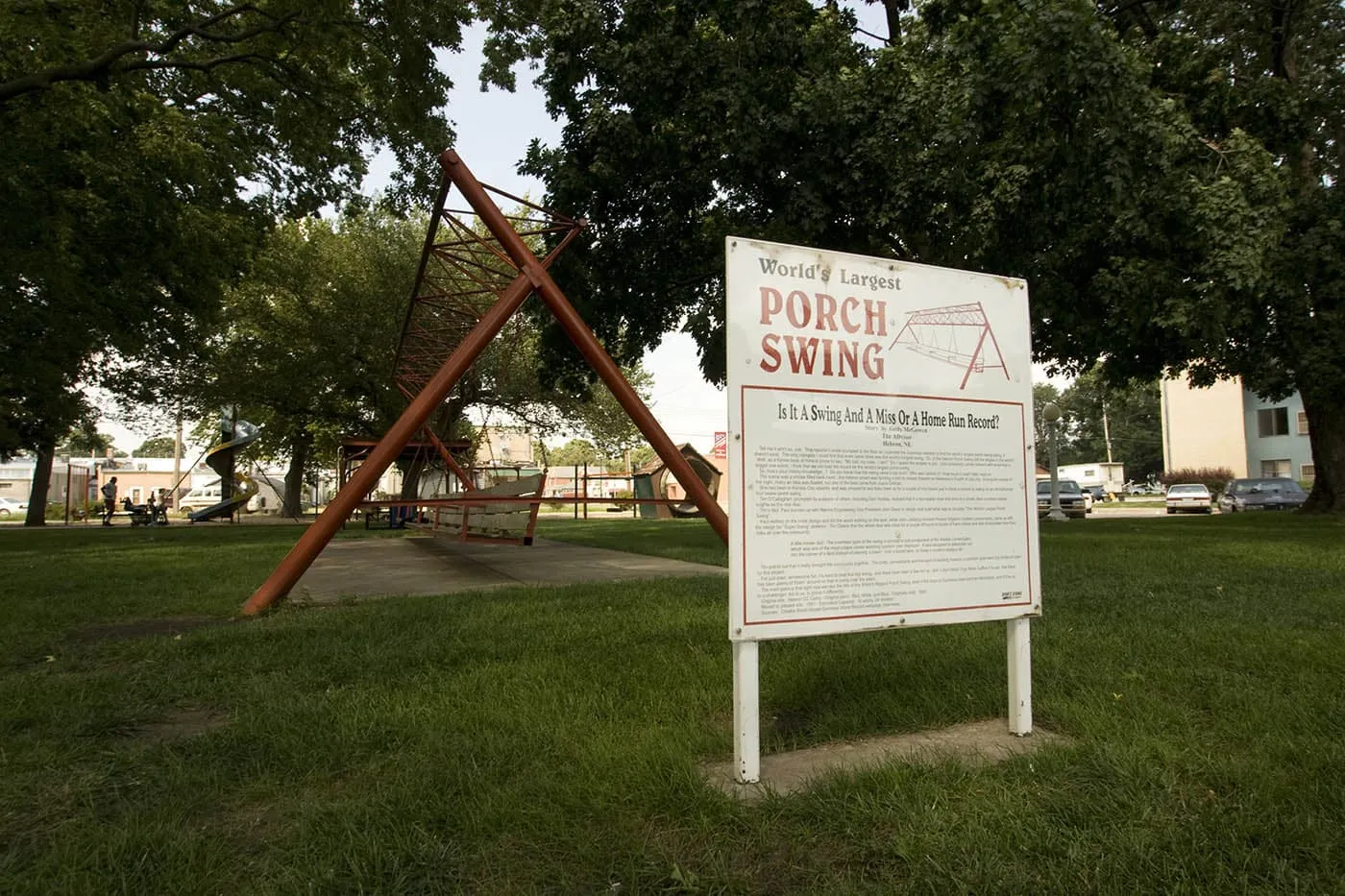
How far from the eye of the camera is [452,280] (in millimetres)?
10992

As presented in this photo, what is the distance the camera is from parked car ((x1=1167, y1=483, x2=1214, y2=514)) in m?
34.4

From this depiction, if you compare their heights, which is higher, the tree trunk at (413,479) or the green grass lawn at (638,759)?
the tree trunk at (413,479)

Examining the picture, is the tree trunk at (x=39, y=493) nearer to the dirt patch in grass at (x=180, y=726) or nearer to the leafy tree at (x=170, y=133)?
the leafy tree at (x=170, y=133)

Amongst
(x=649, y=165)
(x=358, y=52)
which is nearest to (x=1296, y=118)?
(x=649, y=165)

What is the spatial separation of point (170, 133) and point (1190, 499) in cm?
3698

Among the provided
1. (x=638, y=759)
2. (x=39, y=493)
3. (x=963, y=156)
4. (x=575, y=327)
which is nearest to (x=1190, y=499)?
(x=963, y=156)

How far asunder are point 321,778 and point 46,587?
776 cm

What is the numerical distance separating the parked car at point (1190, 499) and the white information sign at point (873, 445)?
1444 inches

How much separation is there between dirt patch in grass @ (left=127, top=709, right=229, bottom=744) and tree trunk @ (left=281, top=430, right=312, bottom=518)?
98.2 feet

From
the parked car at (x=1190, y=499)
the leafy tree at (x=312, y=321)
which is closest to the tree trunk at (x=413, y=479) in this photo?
the leafy tree at (x=312, y=321)

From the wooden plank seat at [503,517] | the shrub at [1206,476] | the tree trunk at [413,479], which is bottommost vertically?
the wooden plank seat at [503,517]

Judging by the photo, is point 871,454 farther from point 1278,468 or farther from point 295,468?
point 1278,468

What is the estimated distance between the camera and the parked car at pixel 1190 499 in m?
34.4

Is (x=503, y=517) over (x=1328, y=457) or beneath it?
beneath
